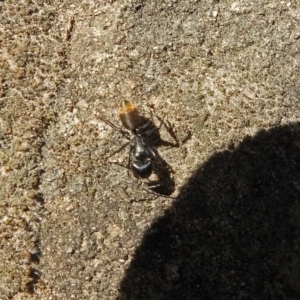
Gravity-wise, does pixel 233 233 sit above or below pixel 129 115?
below

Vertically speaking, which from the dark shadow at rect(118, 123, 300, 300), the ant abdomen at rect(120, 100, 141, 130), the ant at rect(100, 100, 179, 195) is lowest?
the dark shadow at rect(118, 123, 300, 300)

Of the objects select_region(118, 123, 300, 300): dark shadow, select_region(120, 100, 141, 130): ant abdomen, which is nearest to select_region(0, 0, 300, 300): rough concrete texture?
select_region(118, 123, 300, 300): dark shadow

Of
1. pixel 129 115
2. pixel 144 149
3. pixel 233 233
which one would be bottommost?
pixel 233 233

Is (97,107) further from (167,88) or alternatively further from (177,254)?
(177,254)

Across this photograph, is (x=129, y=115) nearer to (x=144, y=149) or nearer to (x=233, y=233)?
(x=144, y=149)

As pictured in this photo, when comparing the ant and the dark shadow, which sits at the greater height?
the ant

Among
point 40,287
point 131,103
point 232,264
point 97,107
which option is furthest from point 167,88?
point 40,287

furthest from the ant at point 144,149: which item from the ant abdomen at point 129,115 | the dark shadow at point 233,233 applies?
the dark shadow at point 233,233

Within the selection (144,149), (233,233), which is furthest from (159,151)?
(233,233)

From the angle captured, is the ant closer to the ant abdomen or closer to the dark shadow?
the ant abdomen
